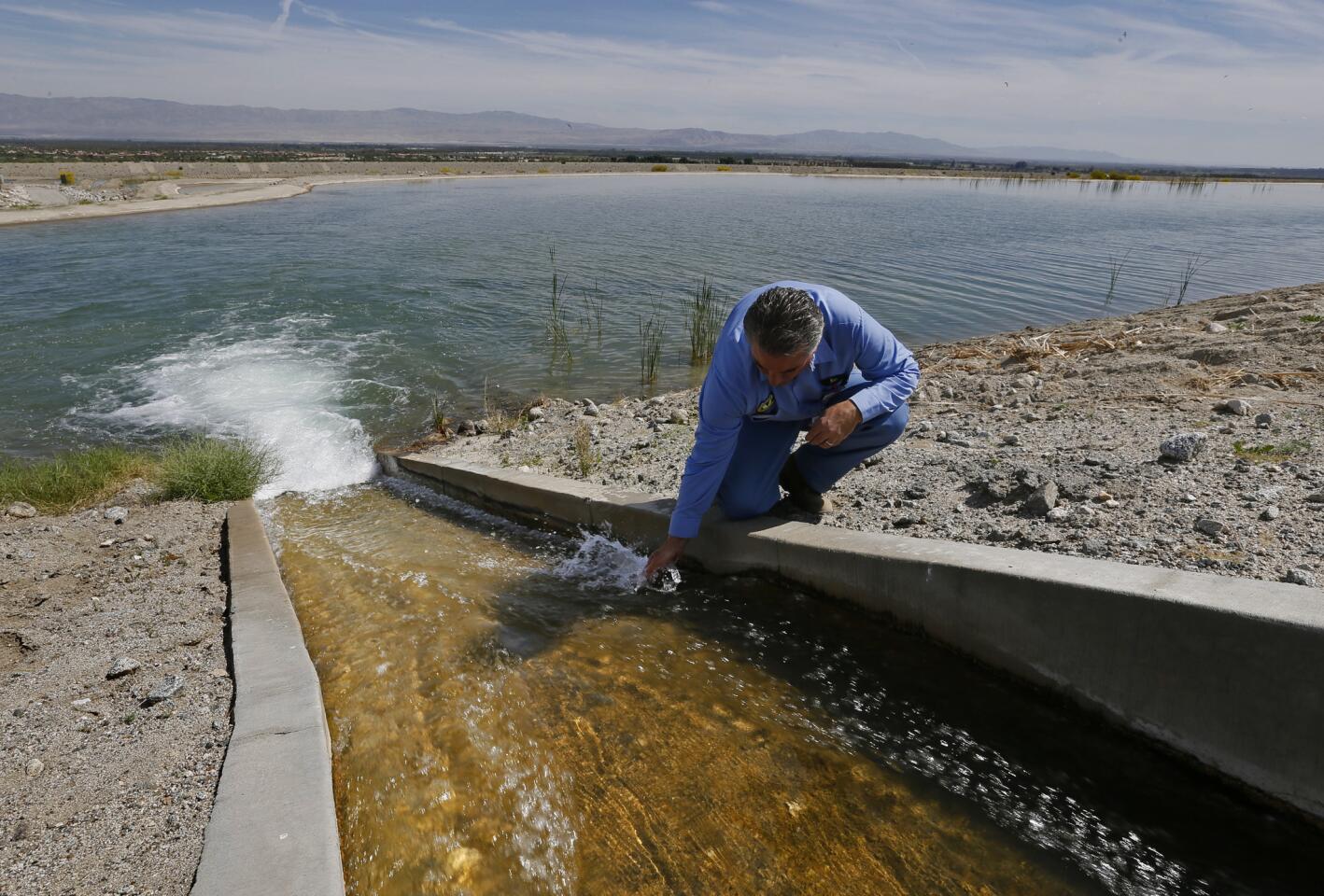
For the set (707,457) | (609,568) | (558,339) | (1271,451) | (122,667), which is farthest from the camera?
(558,339)

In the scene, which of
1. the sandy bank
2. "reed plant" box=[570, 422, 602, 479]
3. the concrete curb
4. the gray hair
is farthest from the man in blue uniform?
the sandy bank

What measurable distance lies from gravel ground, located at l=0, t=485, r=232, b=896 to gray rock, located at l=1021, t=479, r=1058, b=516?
3707mm

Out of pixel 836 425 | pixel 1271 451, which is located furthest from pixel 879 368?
pixel 1271 451

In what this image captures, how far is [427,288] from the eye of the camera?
557 inches

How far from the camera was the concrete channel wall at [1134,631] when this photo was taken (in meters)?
2.25

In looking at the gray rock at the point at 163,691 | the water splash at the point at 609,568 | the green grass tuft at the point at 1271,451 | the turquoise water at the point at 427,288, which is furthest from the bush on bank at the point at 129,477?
the green grass tuft at the point at 1271,451

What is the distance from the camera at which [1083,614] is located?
8.68 ft

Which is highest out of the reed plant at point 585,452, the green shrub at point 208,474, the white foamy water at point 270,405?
the reed plant at point 585,452

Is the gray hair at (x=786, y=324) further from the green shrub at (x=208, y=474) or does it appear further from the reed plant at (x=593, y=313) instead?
the reed plant at (x=593, y=313)

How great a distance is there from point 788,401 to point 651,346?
7.35 m

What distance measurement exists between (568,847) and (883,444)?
250 centimetres

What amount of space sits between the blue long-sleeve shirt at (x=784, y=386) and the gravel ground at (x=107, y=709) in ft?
6.94

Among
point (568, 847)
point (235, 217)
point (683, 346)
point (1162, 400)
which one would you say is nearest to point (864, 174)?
point (235, 217)

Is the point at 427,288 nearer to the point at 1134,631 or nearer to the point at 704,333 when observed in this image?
the point at 704,333
